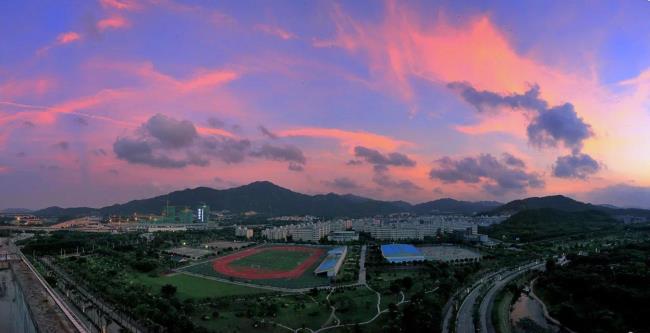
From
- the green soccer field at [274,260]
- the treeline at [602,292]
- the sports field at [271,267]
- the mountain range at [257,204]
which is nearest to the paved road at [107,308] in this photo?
the sports field at [271,267]

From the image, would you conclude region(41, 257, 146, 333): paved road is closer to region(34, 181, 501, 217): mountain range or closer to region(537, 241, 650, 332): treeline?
region(537, 241, 650, 332): treeline

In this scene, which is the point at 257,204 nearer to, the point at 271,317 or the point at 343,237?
the point at 343,237

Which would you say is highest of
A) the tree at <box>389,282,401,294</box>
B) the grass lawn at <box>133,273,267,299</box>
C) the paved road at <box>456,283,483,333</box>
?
the tree at <box>389,282,401,294</box>

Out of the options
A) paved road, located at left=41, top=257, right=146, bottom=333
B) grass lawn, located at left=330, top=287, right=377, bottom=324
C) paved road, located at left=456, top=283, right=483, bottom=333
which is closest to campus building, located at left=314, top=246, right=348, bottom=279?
grass lawn, located at left=330, top=287, right=377, bottom=324

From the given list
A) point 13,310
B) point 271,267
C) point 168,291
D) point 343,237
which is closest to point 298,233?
point 343,237

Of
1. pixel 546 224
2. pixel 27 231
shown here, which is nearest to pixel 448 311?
pixel 546 224

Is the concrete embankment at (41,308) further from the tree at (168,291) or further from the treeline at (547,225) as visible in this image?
the treeline at (547,225)
